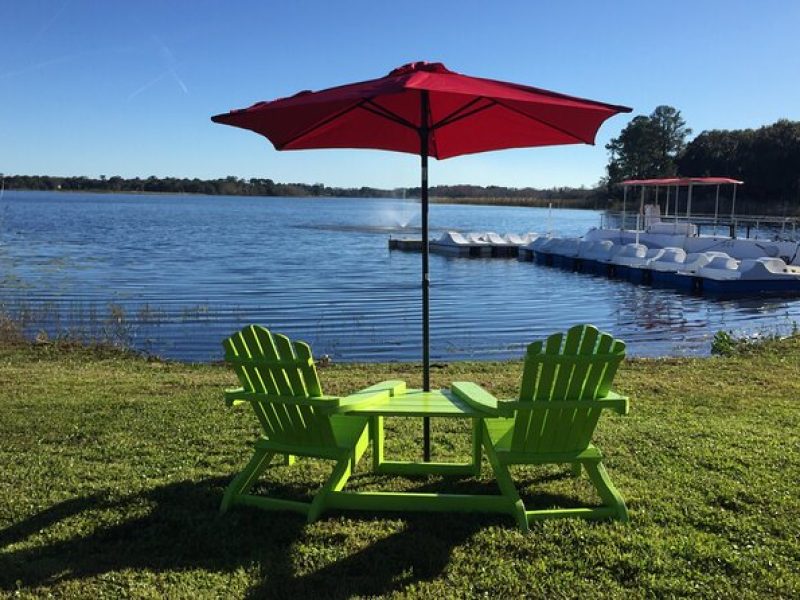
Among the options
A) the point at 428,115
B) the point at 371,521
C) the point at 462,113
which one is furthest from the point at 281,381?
the point at 462,113

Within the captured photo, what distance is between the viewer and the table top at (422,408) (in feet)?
12.8

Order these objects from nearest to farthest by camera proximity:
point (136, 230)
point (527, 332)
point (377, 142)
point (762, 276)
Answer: point (377, 142) → point (527, 332) → point (762, 276) → point (136, 230)

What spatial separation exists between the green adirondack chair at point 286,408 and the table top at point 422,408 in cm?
6

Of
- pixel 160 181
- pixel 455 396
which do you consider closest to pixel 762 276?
pixel 455 396

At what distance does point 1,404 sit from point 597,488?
5097mm

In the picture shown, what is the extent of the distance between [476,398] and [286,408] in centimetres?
105

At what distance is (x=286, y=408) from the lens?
13.1ft

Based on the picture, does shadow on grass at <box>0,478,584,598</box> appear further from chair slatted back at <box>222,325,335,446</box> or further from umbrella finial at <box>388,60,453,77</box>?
umbrella finial at <box>388,60,453,77</box>

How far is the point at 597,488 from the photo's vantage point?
398 cm

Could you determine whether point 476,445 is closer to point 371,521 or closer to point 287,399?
point 371,521

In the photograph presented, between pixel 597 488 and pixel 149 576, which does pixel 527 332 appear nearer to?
pixel 597 488

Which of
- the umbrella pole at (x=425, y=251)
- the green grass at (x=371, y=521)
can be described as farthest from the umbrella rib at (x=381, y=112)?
the green grass at (x=371, y=521)

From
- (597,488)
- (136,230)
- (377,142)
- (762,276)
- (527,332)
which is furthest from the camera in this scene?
(136,230)

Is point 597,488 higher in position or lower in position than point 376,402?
lower
